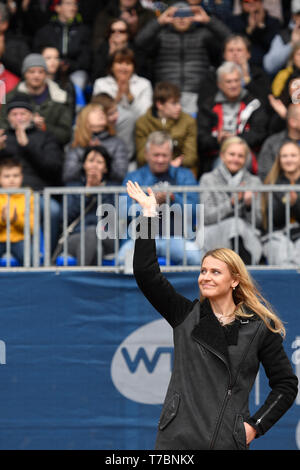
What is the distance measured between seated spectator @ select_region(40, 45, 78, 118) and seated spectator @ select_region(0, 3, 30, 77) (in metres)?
0.40

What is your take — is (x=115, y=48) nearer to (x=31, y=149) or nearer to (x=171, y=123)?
(x=171, y=123)

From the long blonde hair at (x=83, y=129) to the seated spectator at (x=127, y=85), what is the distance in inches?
33.8

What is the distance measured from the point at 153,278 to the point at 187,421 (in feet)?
2.79

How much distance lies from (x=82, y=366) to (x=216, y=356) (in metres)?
3.58

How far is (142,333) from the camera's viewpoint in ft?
31.8

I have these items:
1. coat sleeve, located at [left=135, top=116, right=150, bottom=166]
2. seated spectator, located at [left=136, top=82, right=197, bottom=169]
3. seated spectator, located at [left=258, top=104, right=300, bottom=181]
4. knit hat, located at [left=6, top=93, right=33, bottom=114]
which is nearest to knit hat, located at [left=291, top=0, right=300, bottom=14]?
seated spectator, located at [left=136, top=82, right=197, bottom=169]

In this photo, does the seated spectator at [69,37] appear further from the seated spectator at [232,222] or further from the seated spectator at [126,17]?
the seated spectator at [232,222]

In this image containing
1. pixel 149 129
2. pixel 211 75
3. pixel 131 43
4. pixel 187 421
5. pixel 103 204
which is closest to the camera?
pixel 187 421

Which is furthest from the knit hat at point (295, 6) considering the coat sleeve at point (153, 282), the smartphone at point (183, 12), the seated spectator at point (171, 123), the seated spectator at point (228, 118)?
the coat sleeve at point (153, 282)

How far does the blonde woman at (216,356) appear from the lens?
244 inches

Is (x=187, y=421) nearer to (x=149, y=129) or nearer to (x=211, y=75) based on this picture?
(x=149, y=129)

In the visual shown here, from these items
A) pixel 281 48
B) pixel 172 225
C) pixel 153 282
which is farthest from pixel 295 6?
pixel 153 282

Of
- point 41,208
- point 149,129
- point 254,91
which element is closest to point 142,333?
point 41,208

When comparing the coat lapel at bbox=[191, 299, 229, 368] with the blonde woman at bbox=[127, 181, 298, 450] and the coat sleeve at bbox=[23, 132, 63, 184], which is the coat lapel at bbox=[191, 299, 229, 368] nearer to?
the blonde woman at bbox=[127, 181, 298, 450]
